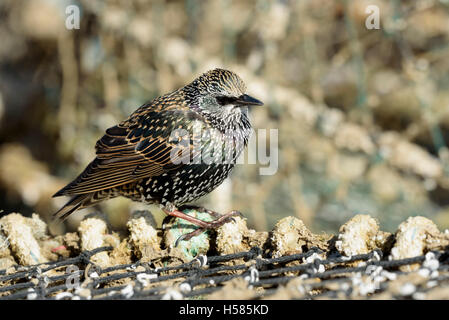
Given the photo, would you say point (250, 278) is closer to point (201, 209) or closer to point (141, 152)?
point (201, 209)

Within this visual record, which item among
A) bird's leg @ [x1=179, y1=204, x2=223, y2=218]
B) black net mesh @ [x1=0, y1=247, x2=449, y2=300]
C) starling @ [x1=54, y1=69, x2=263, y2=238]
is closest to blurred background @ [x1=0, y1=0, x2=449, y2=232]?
bird's leg @ [x1=179, y1=204, x2=223, y2=218]

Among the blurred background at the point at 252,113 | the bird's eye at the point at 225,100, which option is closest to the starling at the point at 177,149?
→ the bird's eye at the point at 225,100

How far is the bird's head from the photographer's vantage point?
3357 millimetres

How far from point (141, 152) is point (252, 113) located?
299cm

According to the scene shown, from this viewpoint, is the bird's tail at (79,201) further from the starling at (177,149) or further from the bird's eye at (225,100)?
the bird's eye at (225,100)

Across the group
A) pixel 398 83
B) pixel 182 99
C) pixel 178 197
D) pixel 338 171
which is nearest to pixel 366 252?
pixel 178 197

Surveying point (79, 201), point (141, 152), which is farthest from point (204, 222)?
point (79, 201)

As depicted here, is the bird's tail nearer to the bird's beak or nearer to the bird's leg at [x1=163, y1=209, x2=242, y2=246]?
the bird's leg at [x1=163, y1=209, x2=242, y2=246]

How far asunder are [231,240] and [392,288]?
2.89ft

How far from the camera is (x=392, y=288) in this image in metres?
2.13

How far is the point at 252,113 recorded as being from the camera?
638 cm

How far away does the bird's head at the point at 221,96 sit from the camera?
3.36m

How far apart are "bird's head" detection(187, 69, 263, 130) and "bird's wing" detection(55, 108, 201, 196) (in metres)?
0.09
